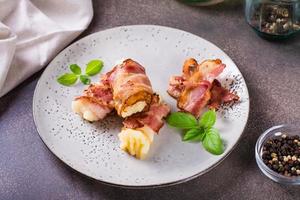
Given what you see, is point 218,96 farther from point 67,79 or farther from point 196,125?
point 67,79

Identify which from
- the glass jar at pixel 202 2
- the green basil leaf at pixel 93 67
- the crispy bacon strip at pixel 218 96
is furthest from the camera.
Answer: the glass jar at pixel 202 2

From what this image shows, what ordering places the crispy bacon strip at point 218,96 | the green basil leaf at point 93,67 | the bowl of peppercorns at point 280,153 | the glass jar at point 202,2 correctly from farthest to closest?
the glass jar at point 202,2 < the green basil leaf at point 93,67 < the crispy bacon strip at point 218,96 < the bowl of peppercorns at point 280,153

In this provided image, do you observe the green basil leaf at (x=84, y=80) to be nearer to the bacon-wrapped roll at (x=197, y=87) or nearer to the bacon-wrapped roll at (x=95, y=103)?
the bacon-wrapped roll at (x=95, y=103)

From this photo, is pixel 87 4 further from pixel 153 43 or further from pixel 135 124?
pixel 135 124

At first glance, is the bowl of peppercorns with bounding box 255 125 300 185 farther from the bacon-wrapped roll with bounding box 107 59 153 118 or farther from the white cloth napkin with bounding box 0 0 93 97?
the white cloth napkin with bounding box 0 0 93 97

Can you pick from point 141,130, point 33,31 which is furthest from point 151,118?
point 33,31

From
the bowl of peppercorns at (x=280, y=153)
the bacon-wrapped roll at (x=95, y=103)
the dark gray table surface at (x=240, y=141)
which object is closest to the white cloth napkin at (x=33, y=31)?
the dark gray table surface at (x=240, y=141)
